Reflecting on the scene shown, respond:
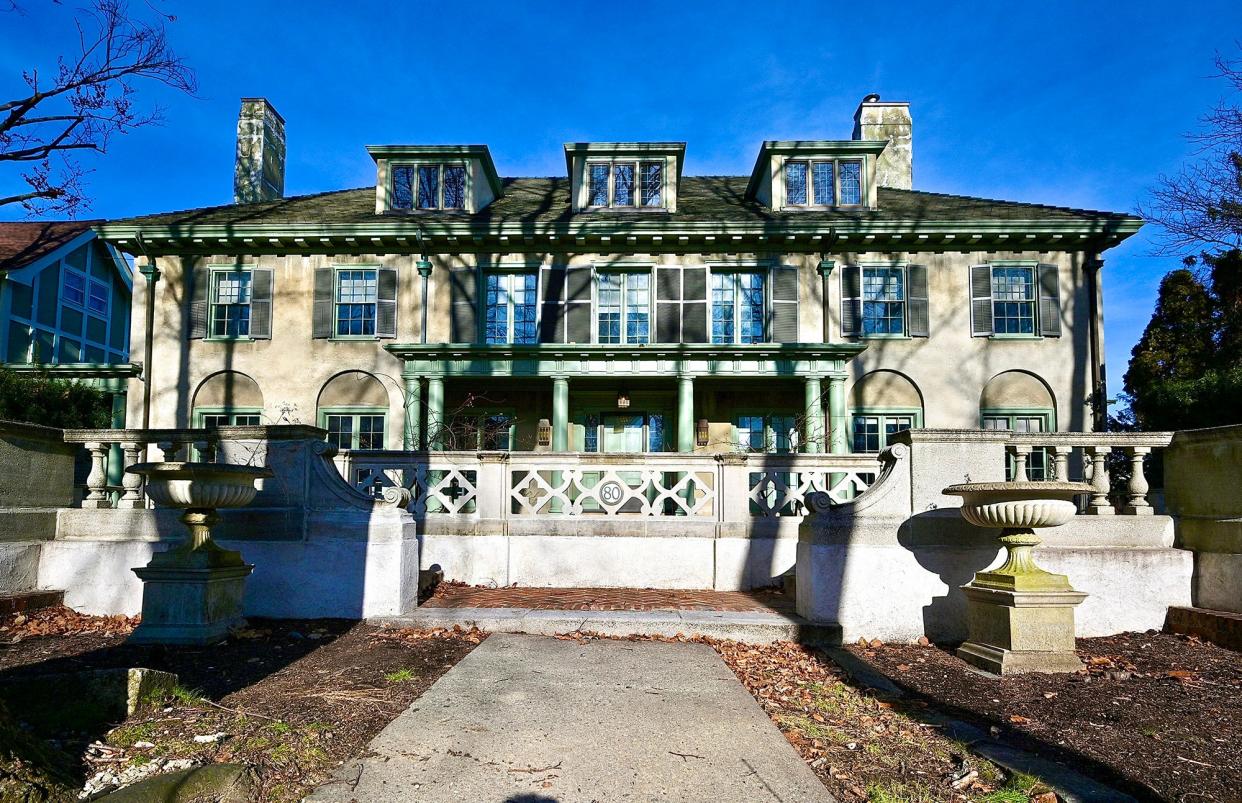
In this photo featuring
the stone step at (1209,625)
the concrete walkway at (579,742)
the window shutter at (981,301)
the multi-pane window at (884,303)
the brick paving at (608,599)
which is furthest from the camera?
the multi-pane window at (884,303)

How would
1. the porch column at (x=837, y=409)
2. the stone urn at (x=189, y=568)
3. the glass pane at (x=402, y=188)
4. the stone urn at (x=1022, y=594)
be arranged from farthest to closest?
the glass pane at (x=402, y=188) < the porch column at (x=837, y=409) < the stone urn at (x=189, y=568) < the stone urn at (x=1022, y=594)

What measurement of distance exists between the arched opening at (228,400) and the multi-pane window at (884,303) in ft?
44.1

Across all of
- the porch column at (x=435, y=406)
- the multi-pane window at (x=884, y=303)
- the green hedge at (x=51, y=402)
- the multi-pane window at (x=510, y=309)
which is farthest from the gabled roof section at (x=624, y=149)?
the green hedge at (x=51, y=402)

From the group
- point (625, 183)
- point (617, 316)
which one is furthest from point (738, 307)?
point (625, 183)

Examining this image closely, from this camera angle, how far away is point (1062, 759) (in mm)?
3871

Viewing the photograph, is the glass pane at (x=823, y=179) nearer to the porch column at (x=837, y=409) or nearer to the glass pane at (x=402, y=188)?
the porch column at (x=837, y=409)

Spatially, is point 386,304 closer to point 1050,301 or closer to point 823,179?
point 823,179

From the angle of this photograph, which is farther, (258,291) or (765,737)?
(258,291)

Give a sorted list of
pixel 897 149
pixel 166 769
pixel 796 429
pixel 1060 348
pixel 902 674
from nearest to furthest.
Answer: pixel 166 769 → pixel 902 674 → pixel 796 429 → pixel 1060 348 → pixel 897 149

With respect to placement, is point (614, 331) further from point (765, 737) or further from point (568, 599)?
point (765, 737)

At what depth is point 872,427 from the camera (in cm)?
1670

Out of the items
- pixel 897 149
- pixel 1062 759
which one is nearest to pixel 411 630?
pixel 1062 759

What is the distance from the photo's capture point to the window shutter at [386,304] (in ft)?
55.3

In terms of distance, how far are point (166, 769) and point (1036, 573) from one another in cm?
587
